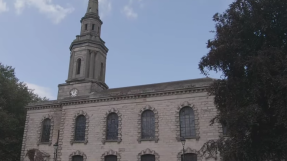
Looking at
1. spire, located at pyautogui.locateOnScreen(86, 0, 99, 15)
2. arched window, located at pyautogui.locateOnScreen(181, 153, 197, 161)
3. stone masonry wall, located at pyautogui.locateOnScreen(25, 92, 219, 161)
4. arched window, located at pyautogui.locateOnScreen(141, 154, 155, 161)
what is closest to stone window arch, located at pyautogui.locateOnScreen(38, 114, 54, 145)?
stone masonry wall, located at pyautogui.locateOnScreen(25, 92, 219, 161)

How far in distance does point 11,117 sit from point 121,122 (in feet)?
48.3

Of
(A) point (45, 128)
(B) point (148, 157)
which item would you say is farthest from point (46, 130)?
(B) point (148, 157)

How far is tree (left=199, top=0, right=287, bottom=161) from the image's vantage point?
13086 mm

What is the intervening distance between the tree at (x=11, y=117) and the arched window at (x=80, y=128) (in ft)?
29.5

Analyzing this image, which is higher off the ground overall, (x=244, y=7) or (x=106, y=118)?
(x=244, y=7)

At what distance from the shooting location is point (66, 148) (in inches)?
1049

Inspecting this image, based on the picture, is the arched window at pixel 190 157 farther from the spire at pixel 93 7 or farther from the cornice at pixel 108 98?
the spire at pixel 93 7

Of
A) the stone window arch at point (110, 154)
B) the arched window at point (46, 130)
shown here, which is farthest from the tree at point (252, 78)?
the arched window at point (46, 130)

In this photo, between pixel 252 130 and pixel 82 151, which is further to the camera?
pixel 82 151

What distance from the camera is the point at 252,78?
14398 mm

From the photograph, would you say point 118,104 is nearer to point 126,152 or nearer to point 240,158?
point 126,152

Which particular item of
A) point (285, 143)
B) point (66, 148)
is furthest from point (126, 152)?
point (285, 143)

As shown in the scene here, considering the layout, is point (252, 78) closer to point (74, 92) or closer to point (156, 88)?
point (156, 88)

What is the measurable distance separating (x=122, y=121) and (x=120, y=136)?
1.36 meters
